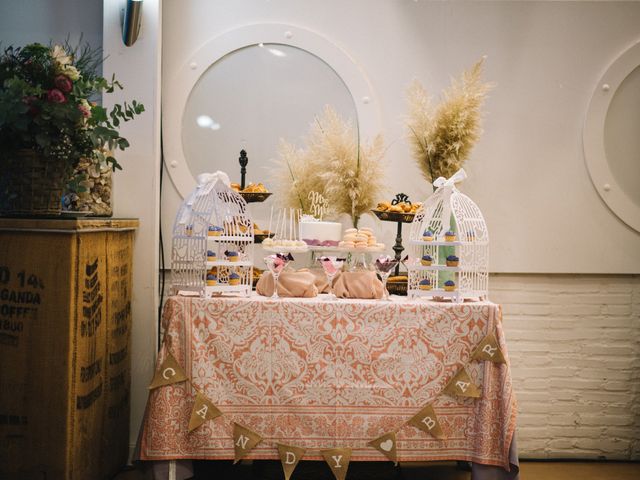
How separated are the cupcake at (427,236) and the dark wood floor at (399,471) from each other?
1.17m

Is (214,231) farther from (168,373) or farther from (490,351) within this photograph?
(490,351)

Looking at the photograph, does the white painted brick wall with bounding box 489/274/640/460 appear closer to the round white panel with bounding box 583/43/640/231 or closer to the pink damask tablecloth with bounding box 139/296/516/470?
the round white panel with bounding box 583/43/640/231

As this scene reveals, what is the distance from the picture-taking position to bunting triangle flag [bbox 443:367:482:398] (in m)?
2.54

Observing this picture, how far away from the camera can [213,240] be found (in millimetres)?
2646

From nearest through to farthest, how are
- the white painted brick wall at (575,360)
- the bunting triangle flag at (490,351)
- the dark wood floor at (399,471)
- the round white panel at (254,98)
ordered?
the bunting triangle flag at (490,351)
the dark wood floor at (399,471)
the round white panel at (254,98)
the white painted brick wall at (575,360)

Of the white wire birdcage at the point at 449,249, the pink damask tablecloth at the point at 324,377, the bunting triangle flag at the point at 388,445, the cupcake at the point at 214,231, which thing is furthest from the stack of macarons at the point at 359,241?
the bunting triangle flag at the point at 388,445

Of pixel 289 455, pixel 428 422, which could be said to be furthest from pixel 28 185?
pixel 428 422

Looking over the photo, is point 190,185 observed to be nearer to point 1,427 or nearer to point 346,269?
point 346,269

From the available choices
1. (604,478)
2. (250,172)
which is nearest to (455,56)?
(250,172)

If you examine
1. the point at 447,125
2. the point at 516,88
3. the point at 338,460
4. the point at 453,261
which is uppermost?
the point at 516,88

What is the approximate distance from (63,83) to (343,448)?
1.88 meters

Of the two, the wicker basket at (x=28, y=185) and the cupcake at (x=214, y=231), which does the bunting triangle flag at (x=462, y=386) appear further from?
the wicker basket at (x=28, y=185)

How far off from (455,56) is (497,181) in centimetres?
73

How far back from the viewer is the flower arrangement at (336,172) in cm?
304
